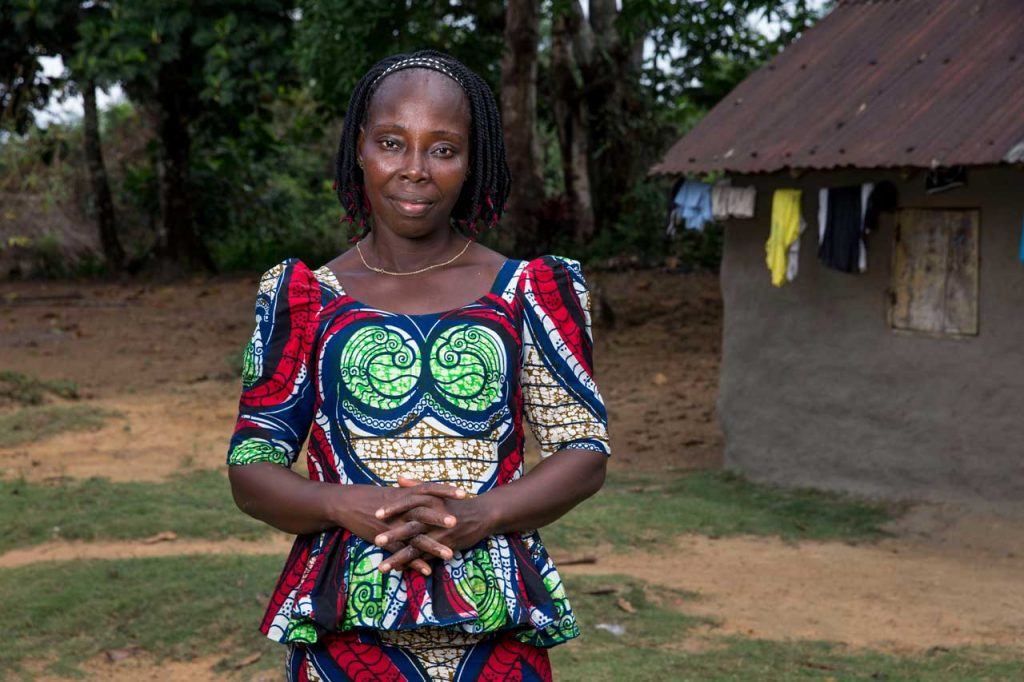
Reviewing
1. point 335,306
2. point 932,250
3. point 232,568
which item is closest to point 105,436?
point 232,568

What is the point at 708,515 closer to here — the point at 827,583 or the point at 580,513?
the point at 580,513

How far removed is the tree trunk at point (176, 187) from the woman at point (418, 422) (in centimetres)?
1672

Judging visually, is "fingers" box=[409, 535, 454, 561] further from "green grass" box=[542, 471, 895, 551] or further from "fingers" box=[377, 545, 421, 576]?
"green grass" box=[542, 471, 895, 551]

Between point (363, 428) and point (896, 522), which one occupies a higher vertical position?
point (363, 428)

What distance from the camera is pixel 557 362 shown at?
7.42 feet

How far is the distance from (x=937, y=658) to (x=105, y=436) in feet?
22.4

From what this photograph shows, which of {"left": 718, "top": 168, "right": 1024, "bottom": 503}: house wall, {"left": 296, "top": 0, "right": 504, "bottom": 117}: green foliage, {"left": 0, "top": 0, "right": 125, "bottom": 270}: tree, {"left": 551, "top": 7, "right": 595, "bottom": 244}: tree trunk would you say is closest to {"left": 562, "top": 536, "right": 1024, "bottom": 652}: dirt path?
{"left": 718, "top": 168, "right": 1024, "bottom": 503}: house wall

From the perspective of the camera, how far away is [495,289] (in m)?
2.25

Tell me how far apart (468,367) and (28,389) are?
34.8ft

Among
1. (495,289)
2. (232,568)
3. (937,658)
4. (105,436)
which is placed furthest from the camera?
(105,436)

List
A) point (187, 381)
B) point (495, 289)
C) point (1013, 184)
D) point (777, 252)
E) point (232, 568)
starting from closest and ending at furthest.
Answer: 1. point (495, 289)
2. point (232, 568)
3. point (1013, 184)
4. point (777, 252)
5. point (187, 381)

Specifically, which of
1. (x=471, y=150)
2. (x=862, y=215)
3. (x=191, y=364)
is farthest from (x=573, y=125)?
(x=471, y=150)

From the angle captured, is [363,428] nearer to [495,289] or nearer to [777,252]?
[495,289]

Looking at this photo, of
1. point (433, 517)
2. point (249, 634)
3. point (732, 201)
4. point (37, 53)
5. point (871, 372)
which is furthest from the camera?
point (37, 53)
